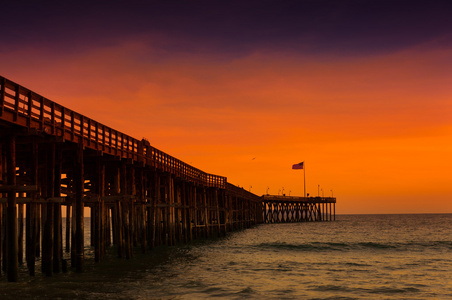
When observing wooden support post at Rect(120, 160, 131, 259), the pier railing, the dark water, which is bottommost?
the dark water

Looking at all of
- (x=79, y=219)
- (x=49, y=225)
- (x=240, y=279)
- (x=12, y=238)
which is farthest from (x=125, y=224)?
(x=12, y=238)

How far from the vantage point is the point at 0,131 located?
16094mm

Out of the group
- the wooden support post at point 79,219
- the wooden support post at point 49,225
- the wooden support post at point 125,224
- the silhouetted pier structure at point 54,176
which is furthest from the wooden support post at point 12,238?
the wooden support post at point 125,224

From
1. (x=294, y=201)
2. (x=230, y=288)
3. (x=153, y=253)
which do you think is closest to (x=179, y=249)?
(x=153, y=253)

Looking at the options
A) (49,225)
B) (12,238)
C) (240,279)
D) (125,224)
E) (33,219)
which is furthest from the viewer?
(125,224)

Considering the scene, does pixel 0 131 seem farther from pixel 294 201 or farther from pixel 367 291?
pixel 294 201

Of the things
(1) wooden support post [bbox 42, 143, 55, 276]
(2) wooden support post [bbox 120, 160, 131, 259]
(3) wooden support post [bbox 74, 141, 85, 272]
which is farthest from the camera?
(2) wooden support post [bbox 120, 160, 131, 259]

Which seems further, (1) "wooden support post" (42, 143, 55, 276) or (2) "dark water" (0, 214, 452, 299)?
(1) "wooden support post" (42, 143, 55, 276)

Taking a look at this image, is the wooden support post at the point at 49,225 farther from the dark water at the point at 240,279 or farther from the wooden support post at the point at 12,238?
the wooden support post at the point at 12,238

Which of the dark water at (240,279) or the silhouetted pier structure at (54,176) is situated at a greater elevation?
the silhouetted pier structure at (54,176)

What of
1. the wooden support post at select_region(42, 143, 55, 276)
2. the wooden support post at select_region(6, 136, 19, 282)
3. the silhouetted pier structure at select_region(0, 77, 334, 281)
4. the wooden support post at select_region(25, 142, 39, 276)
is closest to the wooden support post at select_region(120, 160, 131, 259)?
the silhouetted pier structure at select_region(0, 77, 334, 281)

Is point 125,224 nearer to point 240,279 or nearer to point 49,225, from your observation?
point 49,225

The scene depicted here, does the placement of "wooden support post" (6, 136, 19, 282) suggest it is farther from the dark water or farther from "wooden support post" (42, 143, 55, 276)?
"wooden support post" (42, 143, 55, 276)

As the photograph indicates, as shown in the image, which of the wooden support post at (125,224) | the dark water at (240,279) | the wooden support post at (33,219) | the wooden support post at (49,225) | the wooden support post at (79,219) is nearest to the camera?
the dark water at (240,279)
